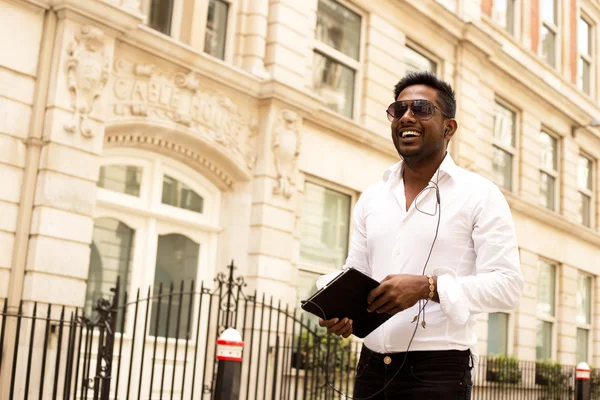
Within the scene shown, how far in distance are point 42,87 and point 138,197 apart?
6.41 feet

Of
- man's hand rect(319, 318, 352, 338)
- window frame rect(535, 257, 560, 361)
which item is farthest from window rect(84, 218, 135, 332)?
window frame rect(535, 257, 560, 361)

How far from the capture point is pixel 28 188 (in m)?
8.36

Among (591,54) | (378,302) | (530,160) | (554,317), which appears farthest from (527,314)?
(378,302)

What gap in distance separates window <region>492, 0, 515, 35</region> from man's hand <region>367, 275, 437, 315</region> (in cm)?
1594

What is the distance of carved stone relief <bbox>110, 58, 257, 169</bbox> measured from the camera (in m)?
9.42

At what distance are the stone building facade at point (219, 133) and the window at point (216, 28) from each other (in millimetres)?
27

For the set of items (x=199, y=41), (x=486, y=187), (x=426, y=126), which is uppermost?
(x=199, y=41)

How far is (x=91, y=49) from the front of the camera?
8844mm

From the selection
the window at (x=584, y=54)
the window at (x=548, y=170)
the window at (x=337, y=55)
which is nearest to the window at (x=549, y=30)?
the window at (x=584, y=54)

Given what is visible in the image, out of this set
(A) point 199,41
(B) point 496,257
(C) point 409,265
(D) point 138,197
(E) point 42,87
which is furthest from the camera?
(A) point 199,41

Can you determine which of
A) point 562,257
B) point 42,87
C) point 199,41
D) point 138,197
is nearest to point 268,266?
point 138,197

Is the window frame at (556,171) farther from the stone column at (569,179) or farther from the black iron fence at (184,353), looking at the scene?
the black iron fence at (184,353)

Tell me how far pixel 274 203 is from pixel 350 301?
8.27 m

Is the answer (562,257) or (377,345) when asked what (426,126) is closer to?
(377,345)
